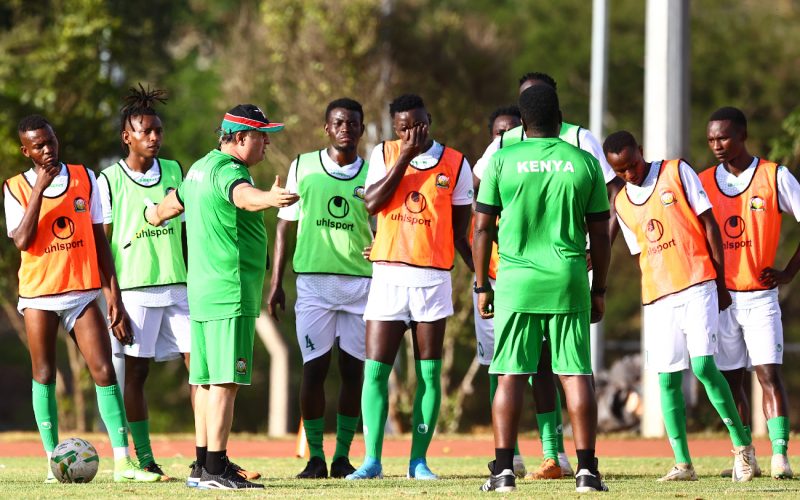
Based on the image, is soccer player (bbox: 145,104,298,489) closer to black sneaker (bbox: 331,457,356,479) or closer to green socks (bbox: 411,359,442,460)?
black sneaker (bbox: 331,457,356,479)

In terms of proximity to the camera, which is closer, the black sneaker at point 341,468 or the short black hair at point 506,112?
the black sneaker at point 341,468

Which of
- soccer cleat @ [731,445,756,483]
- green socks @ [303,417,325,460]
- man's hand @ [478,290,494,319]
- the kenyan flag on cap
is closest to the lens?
man's hand @ [478,290,494,319]

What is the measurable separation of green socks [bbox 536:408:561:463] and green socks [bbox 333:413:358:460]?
1.42 metres

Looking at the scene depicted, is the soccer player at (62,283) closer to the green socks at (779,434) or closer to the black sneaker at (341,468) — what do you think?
the black sneaker at (341,468)

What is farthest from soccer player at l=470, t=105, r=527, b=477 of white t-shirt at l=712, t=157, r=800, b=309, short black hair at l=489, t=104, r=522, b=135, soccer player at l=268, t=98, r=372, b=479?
white t-shirt at l=712, t=157, r=800, b=309

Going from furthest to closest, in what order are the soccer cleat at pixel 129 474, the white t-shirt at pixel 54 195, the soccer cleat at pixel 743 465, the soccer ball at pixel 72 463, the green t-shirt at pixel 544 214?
the white t-shirt at pixel 54 195 → the soccer cleat at pixel 129 474 → the soccer cleat at pixel 743 465 → the soccer ball at pixel 72 463 → the green t-shirt at pixel 544 214

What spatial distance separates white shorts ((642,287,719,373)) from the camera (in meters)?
10.2

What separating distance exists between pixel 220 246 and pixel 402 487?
6.43 feet

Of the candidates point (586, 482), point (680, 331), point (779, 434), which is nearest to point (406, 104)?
point (680, 331)

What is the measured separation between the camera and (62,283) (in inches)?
410

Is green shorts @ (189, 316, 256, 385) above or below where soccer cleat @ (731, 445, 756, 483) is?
above

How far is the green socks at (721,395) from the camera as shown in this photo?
33.4ft

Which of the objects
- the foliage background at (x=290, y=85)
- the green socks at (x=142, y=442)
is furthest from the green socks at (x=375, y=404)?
the foliage background at (x=290, y=85)

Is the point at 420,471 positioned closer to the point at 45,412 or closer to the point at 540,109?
the point at 45,412
